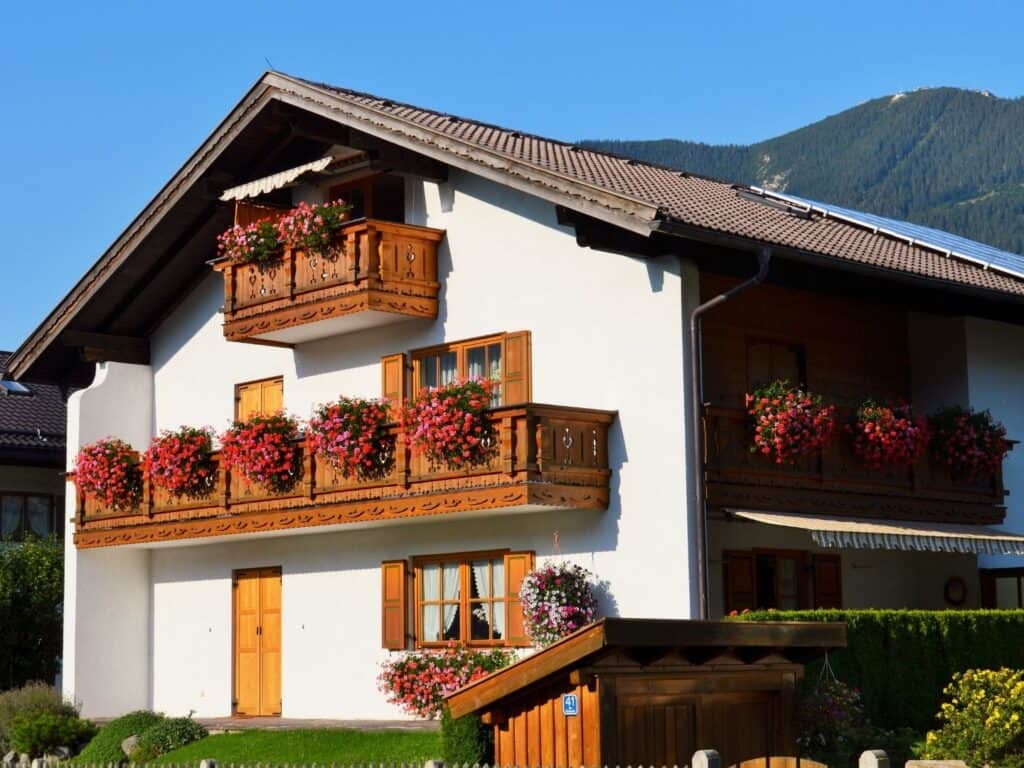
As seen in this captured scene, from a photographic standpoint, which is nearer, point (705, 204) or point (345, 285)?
point (345, 285)

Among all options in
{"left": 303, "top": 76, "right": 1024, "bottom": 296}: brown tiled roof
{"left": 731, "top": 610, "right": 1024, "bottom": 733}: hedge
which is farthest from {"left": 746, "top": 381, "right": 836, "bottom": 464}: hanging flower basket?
{"left": 731, "top": 610, "right": 1024, "bottom": 733}: hedge

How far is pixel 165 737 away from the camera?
25.6 m

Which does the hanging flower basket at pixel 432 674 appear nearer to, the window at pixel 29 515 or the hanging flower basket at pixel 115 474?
the hanging flower basket at pixel 115 474

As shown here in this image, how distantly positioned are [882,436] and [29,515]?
59.9 ft

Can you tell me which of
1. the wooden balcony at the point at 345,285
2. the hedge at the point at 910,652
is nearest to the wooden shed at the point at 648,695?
the hedge at the point at 910,652

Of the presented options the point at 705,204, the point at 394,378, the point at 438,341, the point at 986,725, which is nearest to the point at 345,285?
the point at 438,341

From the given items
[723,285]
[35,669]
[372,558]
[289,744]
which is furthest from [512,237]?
[35,669]

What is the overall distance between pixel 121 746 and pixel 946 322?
1306 centimetres

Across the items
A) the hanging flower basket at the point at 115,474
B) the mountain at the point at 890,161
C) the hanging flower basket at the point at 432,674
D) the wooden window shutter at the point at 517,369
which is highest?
the mountain at the point at 890,161

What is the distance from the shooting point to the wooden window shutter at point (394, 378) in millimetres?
25953

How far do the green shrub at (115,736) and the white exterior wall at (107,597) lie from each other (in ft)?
8.45

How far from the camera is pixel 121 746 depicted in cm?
2605

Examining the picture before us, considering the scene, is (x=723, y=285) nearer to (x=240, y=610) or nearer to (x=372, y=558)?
(x=372, y=558)

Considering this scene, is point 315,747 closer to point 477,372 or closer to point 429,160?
point 477,372
